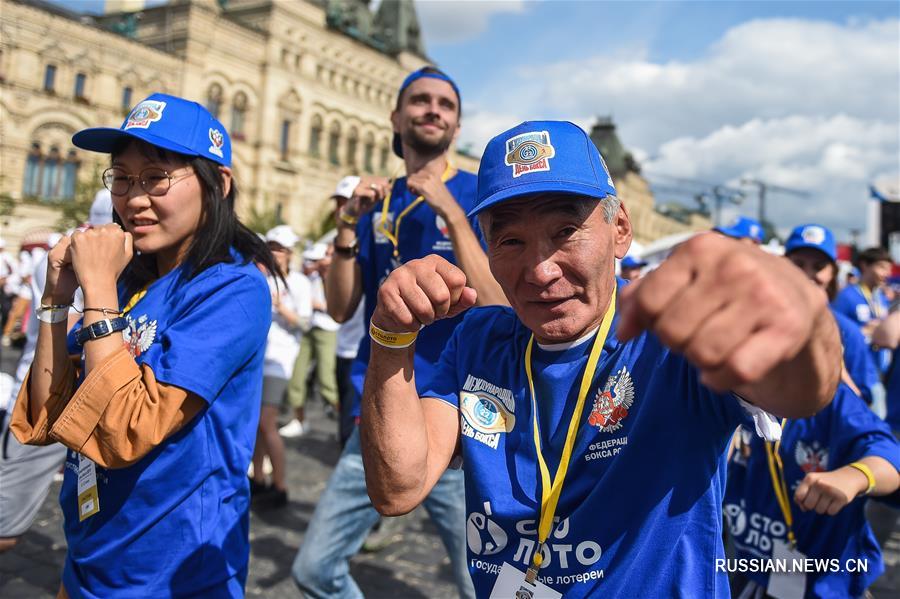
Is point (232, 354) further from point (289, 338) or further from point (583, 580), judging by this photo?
point (289, 338)

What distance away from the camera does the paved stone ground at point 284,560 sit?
4.20 meters

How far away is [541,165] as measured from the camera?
5.26 ft

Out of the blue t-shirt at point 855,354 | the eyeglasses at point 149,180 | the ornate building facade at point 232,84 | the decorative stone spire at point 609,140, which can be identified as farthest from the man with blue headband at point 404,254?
the decorative stone spire at point 609,140

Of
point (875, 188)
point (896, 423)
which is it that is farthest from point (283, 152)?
point (896, 423)

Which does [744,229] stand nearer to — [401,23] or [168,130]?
[168,130]

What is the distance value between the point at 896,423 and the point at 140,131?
5.61 m

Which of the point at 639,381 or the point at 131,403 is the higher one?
the point at 639,381

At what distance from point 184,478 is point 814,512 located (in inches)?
93.3

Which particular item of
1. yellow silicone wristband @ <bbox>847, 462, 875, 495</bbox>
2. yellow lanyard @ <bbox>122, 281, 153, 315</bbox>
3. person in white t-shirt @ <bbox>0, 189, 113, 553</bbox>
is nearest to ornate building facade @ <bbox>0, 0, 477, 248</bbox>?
person in white t-shirt @ <bbox>0, 189, 113, 553</bbox>

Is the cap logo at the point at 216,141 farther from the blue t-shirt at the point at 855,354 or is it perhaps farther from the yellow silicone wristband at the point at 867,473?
the blue t-shirt at the point at 855,354

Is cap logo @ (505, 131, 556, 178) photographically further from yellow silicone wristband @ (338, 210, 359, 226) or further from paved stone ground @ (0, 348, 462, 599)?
paved stone ground @ (0, 348, 462, 599)

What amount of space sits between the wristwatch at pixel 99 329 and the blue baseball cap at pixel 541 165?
1.04 m

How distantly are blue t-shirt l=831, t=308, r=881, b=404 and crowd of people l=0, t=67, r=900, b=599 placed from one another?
100 cm

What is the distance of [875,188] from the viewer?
1510 cm
